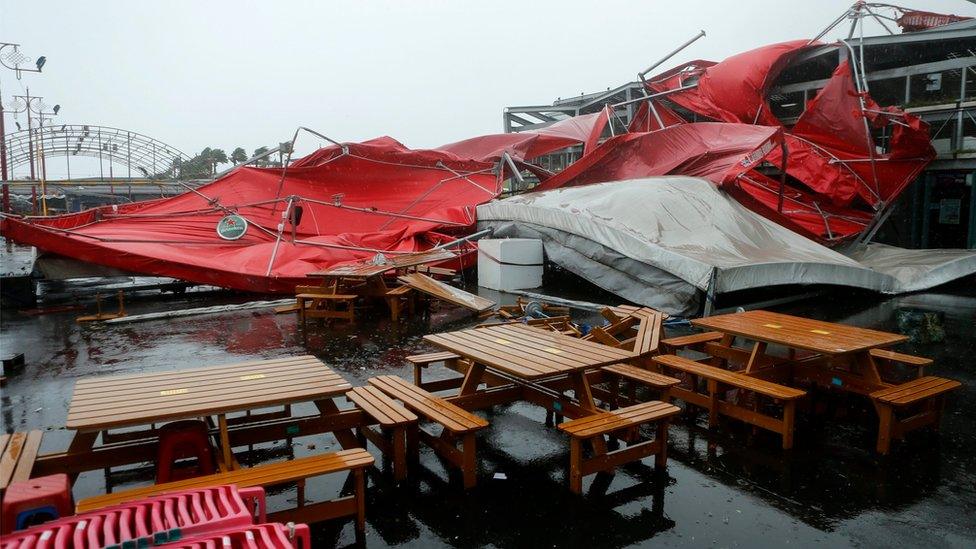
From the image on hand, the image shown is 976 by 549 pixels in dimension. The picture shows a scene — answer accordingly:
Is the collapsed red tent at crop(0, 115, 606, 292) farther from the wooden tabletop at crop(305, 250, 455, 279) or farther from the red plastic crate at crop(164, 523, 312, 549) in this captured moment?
the red plastic crate at crop(164, 523, 312, 549)

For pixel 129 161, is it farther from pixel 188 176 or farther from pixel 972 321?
pixel 972 321

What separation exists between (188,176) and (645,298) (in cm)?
3603

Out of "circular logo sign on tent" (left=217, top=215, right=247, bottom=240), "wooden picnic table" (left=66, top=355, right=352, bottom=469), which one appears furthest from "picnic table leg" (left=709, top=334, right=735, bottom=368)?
"circular logo sign on tent" (left=217, top=215, right=247, bottom=240)

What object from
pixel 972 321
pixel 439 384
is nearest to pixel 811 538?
pixel 439 384

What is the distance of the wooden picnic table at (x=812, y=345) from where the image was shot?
483cm

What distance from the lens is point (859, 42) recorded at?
55.7 feet

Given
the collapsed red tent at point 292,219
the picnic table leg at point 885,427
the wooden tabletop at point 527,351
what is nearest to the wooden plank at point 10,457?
the wooden tabletop at point 527,351

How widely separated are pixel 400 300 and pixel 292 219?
11.7 feet

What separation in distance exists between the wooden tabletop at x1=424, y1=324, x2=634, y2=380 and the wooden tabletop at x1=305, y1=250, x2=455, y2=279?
4432mm

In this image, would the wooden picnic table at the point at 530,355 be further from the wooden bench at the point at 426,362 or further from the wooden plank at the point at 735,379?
the wooden plank at the point at 735,379

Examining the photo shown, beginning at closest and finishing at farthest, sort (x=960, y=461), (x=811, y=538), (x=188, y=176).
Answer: (x=811, y=538), (x=960, y=461), (x=188, y=176)

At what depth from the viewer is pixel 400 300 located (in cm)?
1026

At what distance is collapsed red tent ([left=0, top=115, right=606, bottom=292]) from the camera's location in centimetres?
1106

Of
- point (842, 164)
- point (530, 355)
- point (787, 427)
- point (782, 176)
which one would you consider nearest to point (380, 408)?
point (530, 355)
